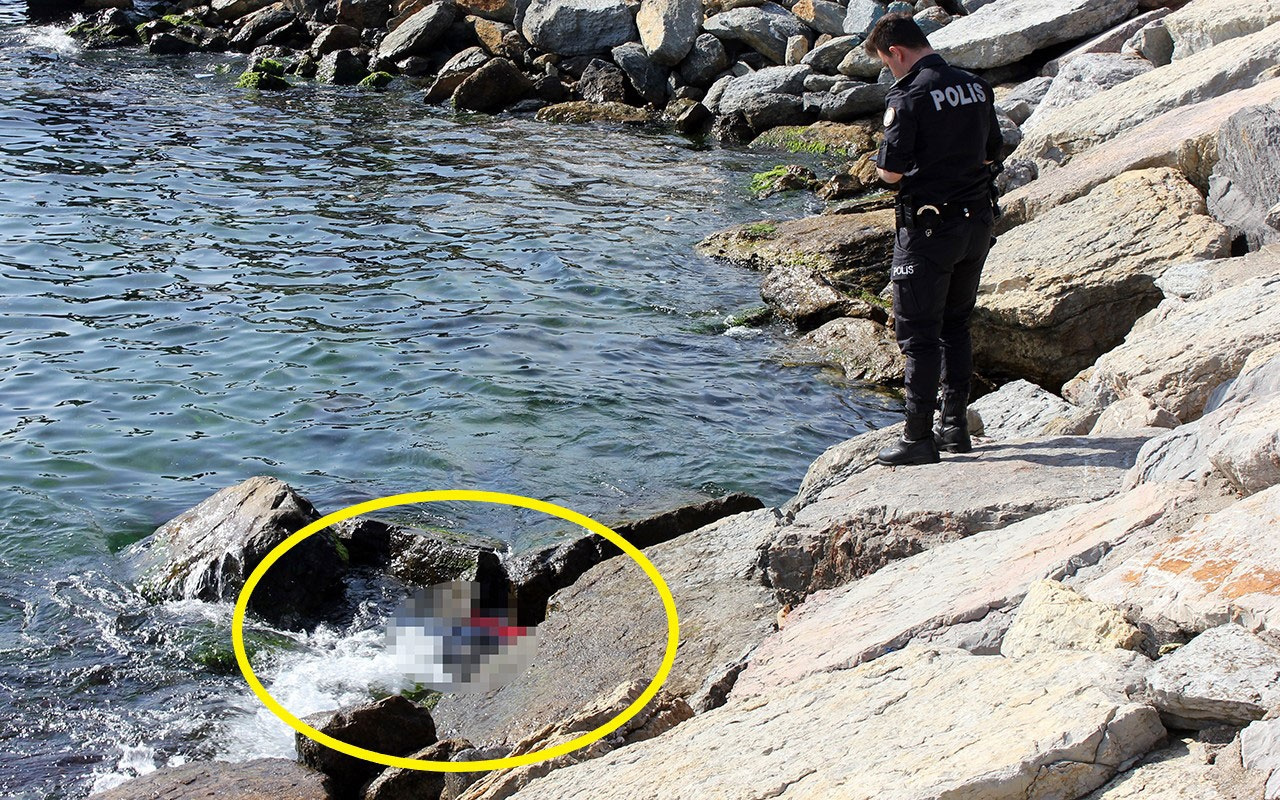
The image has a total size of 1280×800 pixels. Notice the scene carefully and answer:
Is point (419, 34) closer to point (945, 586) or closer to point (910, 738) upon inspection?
point (945, 586)

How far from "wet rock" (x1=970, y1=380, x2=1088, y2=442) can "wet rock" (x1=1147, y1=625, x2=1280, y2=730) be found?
12.4 ft

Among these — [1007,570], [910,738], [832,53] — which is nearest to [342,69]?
[832,53]

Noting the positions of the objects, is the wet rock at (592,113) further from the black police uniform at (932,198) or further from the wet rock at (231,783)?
the wet rock at (231,783)

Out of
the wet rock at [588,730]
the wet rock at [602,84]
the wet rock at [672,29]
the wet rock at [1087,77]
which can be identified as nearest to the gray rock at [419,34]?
the wet rock at [602,84]

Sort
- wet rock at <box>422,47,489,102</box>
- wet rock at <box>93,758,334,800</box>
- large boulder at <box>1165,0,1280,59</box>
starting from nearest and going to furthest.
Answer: wet rock at <box>93,758,334,800</box> → large boulder at <box>1165,0,1280,59</box> → wet rock at <box>422,47,489,102</box>

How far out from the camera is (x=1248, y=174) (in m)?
8.77

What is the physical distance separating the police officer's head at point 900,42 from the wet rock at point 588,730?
337cm

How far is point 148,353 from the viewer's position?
11.0m

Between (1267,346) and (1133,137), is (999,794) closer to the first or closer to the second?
(1267,346)

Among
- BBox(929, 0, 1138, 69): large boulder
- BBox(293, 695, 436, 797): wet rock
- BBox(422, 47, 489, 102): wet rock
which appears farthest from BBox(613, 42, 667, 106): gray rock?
BBox(293, 695, 436, 797): wet rock

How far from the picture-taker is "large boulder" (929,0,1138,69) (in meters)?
17.7

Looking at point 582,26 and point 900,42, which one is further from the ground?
point 582,26

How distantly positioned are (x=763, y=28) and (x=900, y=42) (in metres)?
16.8

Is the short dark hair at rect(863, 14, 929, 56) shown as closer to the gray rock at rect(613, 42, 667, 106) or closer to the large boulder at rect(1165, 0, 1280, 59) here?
the large boulder at rect(1165, 0, 1280, 59)
